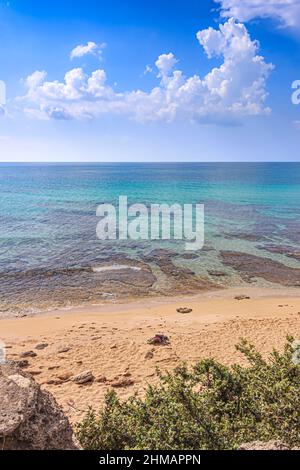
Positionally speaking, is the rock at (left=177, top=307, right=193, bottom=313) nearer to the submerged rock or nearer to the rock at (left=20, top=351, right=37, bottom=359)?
the submerged rock

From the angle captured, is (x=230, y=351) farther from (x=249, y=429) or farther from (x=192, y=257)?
(x=192, y=257)

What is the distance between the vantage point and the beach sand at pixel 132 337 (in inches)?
467

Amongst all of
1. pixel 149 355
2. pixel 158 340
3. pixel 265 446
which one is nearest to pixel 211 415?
pixel 265 446

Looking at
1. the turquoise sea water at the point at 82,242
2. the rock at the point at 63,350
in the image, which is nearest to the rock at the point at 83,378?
the rock at the point at 63,350

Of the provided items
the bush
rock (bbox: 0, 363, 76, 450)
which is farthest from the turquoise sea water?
rock (bbox: 0, 363, 76, 450)

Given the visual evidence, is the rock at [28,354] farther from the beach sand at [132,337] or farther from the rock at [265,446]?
the rock at [265,446]

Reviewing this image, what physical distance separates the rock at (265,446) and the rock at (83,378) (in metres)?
7.73

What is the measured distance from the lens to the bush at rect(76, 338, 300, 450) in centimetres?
567

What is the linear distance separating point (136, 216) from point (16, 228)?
17.2 meters

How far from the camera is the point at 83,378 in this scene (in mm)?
11781

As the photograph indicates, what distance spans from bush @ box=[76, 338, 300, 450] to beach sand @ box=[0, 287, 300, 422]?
3.64 m

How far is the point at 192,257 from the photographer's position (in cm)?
2942

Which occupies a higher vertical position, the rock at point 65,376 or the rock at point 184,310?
the rock at point 65,376

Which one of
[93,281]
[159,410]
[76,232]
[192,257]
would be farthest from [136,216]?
[159,410]
